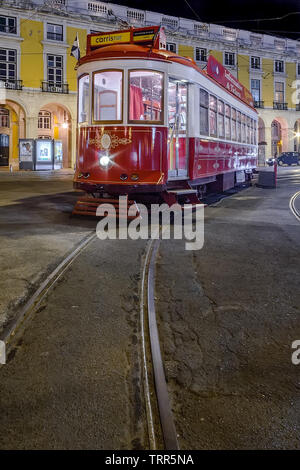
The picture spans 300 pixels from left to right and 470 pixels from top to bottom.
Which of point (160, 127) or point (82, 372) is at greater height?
point (160, 127)

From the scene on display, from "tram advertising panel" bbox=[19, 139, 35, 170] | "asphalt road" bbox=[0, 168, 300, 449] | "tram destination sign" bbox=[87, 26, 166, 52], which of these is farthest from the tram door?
"tram advertising panel" bbox=[19, 139, 35, 170]

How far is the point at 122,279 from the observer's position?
17.5 ft

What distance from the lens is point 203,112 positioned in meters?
11.5

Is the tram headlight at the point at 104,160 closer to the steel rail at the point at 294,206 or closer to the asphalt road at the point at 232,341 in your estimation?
the asphalt road at the point at 232,341

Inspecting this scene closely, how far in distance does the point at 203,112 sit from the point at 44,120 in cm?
3221

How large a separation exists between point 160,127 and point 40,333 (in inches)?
269

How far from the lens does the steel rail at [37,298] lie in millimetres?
3690

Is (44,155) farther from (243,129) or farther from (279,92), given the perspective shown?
(279,92)

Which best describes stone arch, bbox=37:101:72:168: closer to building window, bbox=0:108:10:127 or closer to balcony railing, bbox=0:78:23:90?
building window, bbox=0:108:10:127

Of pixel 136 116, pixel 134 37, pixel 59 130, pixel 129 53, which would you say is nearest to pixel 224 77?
pixel 134 37
